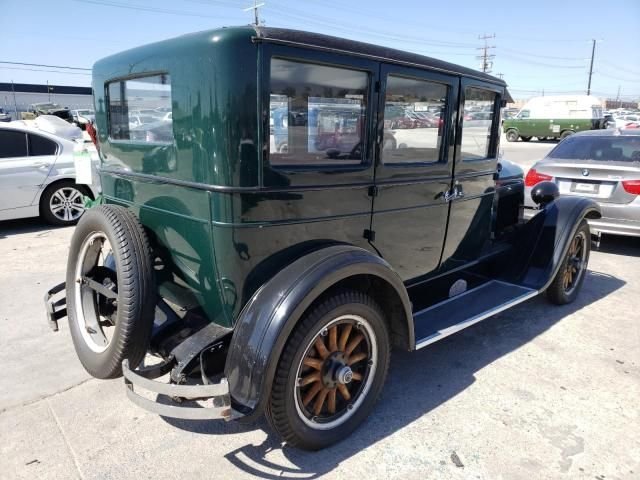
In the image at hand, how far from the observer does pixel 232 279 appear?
225 cm

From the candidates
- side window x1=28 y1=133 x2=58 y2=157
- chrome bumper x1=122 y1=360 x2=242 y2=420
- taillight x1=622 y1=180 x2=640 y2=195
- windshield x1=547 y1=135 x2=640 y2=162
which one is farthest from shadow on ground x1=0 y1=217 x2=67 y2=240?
taillight x1=622 y1=180 x2=640 y2=195

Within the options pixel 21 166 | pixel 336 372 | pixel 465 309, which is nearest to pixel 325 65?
pixel 336 372

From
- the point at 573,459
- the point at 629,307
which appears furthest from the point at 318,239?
the point at 629,307

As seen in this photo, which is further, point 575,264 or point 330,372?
point 575,264

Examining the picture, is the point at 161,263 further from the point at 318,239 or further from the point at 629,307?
the point at 629,307

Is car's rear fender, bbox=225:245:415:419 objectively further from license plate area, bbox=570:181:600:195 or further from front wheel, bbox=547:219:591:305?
license plate area, bbox=570:181:600:195

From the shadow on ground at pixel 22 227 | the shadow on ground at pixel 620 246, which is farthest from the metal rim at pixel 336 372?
the shadow on ground at pixel 22 227

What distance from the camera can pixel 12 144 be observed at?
6.37 meters

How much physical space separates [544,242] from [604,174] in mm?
2401

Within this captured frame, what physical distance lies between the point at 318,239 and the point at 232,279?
1.69ft

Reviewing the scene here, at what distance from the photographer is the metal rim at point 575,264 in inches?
167

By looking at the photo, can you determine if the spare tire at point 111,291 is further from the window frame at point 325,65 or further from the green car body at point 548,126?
the green car body at point 548,126

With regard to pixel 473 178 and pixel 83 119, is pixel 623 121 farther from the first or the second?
pixel 473 178

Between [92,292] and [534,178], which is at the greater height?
[534,178]
